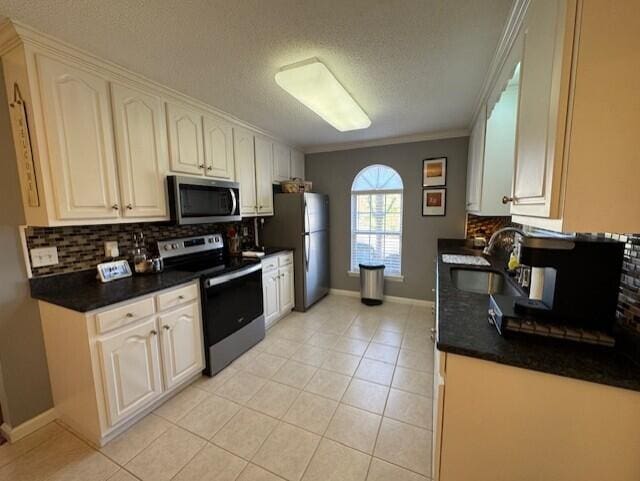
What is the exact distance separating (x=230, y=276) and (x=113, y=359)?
0.97 metres

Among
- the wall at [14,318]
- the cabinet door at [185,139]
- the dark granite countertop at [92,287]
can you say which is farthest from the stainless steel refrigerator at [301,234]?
the wall at [14,318]

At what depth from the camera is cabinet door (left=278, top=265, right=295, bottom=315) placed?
3.27 metres

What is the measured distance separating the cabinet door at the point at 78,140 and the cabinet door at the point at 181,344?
84 cm

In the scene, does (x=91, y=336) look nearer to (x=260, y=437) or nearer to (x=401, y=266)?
(x=260, y=437)

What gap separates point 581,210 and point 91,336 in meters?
2.27

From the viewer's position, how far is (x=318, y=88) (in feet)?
6.15

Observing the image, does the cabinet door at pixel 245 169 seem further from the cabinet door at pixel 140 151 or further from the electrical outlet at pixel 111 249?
the electrical outlet at pixel 111 249

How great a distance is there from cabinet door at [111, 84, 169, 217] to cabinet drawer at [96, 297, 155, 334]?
2.19 ft

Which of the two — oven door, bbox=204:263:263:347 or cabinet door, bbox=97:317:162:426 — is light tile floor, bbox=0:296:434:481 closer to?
cabinet door, bbox=97:317:162:426

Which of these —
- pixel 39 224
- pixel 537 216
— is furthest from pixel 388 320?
pixel 39 224

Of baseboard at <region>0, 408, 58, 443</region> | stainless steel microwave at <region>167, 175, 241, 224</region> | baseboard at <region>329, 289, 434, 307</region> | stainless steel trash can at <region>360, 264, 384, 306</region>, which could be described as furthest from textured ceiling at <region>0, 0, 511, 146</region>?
baseboard at <region>329, 289, 434, 307</region>

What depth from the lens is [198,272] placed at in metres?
2.13

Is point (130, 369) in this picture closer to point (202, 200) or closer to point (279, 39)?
point (202, 200)

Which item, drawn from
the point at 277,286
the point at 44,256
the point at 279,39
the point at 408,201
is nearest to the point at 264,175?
the point at 277,286
